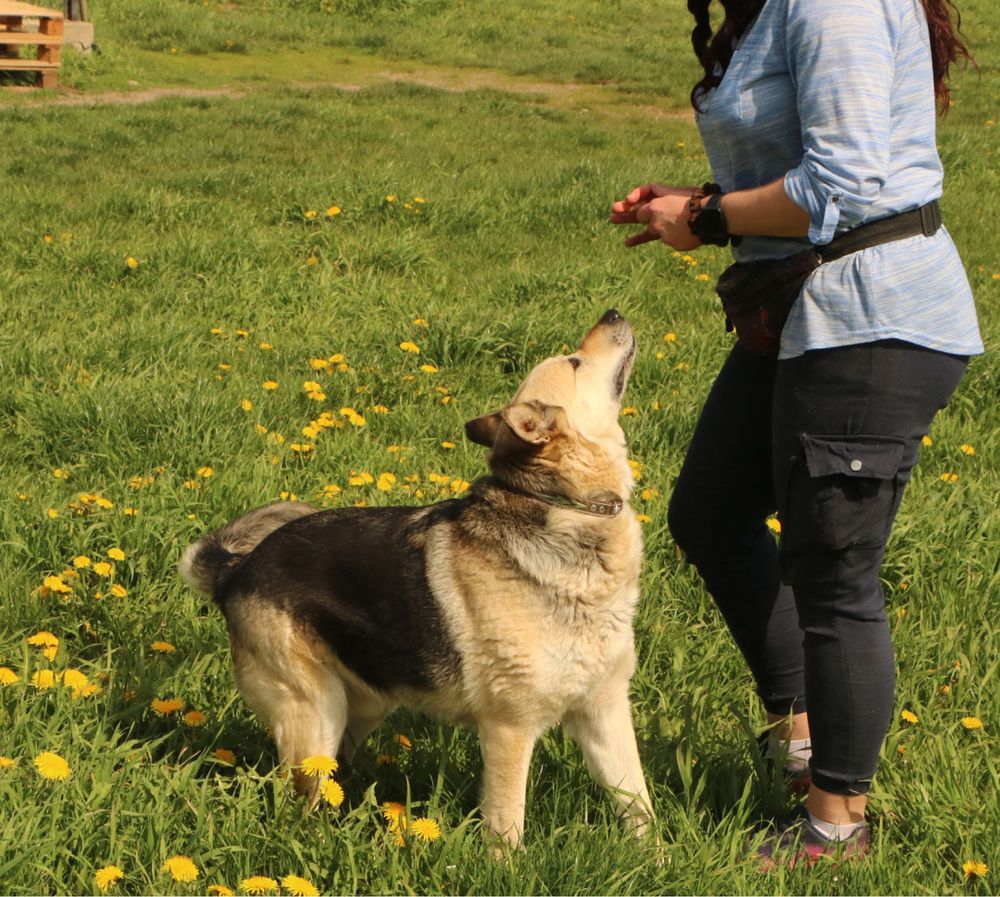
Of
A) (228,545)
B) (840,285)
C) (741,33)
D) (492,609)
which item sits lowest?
(228,545)

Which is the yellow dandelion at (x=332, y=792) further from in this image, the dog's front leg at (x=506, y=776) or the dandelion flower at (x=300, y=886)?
the dog's front leg at (x=506, y=776)

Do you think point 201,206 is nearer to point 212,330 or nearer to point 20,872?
point 212,330

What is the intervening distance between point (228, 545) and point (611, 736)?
1.28 metres

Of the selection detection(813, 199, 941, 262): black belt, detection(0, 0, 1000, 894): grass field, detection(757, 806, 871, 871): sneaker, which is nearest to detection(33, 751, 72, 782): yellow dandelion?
detection(0, 0, 1000, 894): grass field

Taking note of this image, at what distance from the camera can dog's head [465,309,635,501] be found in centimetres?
302

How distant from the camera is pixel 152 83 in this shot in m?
16.5

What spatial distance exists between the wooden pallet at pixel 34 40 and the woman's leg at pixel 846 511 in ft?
50.6

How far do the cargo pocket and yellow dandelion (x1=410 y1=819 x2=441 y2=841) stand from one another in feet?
3.44

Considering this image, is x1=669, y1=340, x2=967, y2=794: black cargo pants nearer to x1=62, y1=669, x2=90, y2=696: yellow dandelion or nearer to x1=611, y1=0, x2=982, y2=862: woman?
x1=611, y1=0, x2=982, y2=862: woman

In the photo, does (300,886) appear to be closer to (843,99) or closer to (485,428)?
(485,428)

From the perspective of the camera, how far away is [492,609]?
2.88m

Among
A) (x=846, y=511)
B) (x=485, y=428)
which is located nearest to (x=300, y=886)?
(x=485, y=428)

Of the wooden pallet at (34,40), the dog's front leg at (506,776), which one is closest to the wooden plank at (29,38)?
the wooden pallet at (34,40)

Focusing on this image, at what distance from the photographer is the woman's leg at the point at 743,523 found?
2.96m
